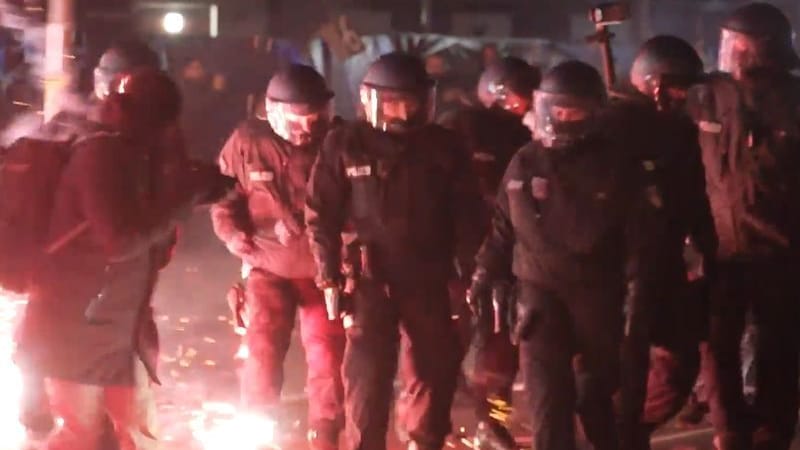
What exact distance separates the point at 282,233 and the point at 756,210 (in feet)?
8.58

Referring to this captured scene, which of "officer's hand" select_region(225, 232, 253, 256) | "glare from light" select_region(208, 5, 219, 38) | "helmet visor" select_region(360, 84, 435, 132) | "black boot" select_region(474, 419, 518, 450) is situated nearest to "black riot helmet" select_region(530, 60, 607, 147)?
"helmet visor" select_region(360, 84, 435, 132)

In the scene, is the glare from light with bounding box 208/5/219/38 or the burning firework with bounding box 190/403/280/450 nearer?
the burning firework with bounding box 190/403/280/450

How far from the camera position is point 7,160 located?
532 centimetres

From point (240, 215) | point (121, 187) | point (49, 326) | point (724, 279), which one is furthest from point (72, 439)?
point (724, 279)

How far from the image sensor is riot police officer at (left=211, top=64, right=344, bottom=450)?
6.96 metres

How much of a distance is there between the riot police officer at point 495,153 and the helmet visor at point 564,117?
1.35 metres

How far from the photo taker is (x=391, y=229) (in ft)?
21.1

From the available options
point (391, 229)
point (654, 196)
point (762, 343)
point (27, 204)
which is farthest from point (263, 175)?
point (762, 343)

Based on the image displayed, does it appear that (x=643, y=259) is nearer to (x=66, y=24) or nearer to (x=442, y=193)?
(x=442, y=193)

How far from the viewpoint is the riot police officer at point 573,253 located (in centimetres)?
592

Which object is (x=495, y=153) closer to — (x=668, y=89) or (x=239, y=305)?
(x=668, y=89)

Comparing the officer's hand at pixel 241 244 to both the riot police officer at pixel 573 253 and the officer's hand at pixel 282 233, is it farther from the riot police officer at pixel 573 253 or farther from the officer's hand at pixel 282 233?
the riot police officer at pixel 573 253

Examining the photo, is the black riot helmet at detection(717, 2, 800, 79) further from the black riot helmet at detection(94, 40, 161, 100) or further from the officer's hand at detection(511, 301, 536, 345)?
the black riot helmet at detection(94, 40, 161, 100)

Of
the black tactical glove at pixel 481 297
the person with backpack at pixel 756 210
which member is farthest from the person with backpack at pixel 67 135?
the person with backpack at pixel 756 210
